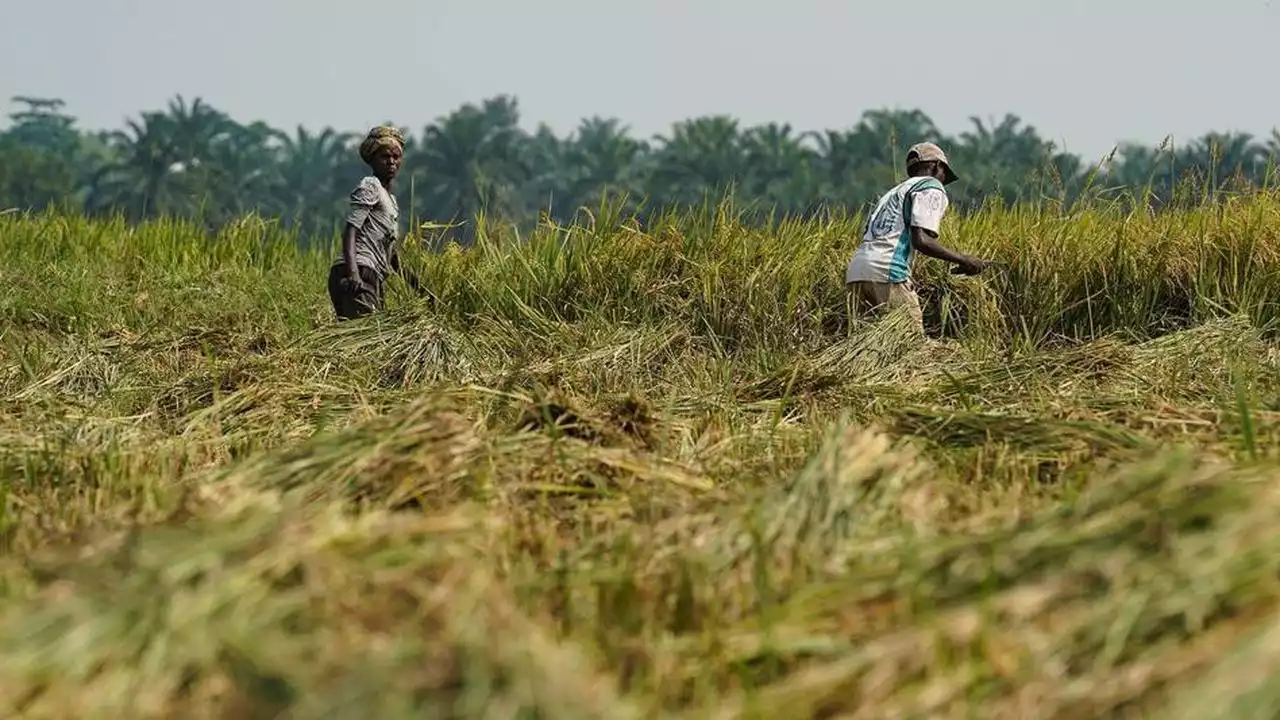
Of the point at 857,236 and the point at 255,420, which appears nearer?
the point at 255,420

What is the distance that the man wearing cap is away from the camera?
21.1ft

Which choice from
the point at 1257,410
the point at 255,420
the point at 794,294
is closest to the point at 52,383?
the point at 255,420

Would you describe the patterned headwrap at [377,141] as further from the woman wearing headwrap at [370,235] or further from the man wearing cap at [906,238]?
the man wearing cap at [906,238]

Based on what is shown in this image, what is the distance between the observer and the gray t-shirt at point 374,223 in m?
6.80

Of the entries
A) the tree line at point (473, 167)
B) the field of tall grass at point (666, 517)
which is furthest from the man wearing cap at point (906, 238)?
the tree line at point (473, 167)

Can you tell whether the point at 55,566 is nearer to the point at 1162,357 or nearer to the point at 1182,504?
the point at 1182,504

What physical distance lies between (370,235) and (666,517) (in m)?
3.90

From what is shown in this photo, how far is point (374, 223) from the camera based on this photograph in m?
6.95

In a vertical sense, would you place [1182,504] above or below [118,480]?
above

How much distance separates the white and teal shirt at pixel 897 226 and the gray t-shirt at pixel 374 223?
1.93 meters

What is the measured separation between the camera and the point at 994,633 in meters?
2.33

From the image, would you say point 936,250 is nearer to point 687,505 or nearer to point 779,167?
point 687,505

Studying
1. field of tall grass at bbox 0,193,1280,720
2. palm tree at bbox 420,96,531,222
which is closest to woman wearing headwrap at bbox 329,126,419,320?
field of tall grass at bbox 0,193,1280,720

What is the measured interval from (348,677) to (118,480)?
2.05 meters
